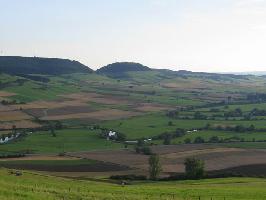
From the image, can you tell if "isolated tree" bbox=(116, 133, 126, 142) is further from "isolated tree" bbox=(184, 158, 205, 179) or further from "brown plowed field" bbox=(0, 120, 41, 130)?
"isolated tree" bbox=(184, 158, 205, 179)

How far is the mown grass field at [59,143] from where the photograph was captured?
412 feet

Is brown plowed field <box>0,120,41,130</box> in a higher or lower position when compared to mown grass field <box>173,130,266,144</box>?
higher

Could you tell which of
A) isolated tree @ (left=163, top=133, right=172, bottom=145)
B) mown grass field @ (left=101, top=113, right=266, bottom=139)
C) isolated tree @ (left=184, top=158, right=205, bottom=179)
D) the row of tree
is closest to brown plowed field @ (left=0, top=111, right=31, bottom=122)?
mown grass field @ (left=101, top=113, right=266, bottom=139)

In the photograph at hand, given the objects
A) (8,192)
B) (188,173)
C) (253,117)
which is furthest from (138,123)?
(8,192)

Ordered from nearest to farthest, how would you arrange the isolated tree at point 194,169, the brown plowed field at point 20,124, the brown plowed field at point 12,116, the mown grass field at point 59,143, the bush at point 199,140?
the isolated tree at point 194,169, the mown grass field at point 59,143, the bush at point 199,140, the brown plowed field at point 20,124, the brown plowed field at point 12,116

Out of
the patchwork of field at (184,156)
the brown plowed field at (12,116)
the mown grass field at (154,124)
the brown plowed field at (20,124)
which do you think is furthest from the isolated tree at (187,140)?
the brown plowed field at (12,116)

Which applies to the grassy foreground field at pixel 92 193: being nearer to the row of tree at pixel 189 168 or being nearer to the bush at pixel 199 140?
the row of tree at pixel 189 168

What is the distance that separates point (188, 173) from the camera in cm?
8006

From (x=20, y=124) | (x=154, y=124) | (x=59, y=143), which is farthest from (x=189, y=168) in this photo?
(x=20, y=124)

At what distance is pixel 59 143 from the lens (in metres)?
136

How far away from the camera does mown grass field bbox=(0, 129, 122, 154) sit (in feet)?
412

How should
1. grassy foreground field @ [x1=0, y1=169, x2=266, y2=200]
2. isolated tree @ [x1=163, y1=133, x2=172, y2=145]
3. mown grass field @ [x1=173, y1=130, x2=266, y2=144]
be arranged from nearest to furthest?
grassy foreground field @ [x1=0, y1=169, x2=266, y2=200], isolated tree @ [x1=163, y1=133, x2=172, y2=145], mown grass field @ [x1=173, y1=130, x2=266, y2=144]

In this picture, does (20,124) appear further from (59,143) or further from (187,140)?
(187,140)

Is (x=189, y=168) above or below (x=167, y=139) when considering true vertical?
below
